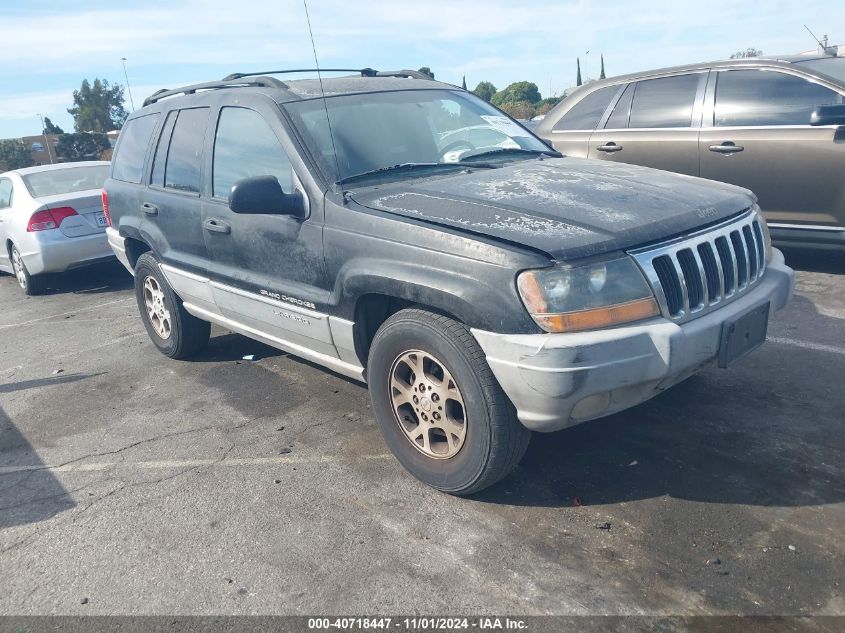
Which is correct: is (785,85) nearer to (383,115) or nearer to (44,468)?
(383,115)

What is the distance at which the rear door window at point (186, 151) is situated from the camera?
4734 millimetres

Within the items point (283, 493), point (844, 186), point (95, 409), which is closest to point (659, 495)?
point (283, 493)

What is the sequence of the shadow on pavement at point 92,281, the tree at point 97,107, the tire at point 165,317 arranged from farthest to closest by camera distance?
the tree at point 97,107 < the shadow on pavement at point 92,281 < the tire at point 165,317

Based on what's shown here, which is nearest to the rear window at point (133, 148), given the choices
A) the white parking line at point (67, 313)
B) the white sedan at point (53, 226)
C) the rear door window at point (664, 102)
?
the white parking line at point (67, 313)

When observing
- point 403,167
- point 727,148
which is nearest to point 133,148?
point 403,167

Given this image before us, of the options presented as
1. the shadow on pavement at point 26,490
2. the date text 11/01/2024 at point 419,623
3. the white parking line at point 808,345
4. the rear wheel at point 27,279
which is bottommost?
the white parking line at point 808,345

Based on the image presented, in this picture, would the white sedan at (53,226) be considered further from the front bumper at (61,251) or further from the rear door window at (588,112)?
the rear door window at (588,112)

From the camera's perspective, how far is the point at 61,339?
6809 mm

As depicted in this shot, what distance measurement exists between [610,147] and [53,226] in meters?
6.24

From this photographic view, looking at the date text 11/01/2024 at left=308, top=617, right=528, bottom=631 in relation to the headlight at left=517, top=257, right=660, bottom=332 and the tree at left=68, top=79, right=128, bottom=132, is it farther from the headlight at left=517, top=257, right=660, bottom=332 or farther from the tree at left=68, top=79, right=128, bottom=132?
the tree at left=68, top=79, right=128, bottom=132

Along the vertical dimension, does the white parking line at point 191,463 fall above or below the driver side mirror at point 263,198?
below

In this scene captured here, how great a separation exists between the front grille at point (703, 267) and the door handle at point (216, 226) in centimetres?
241

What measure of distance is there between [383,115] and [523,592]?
2665mm

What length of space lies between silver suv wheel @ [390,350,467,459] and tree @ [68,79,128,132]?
8931 cm
